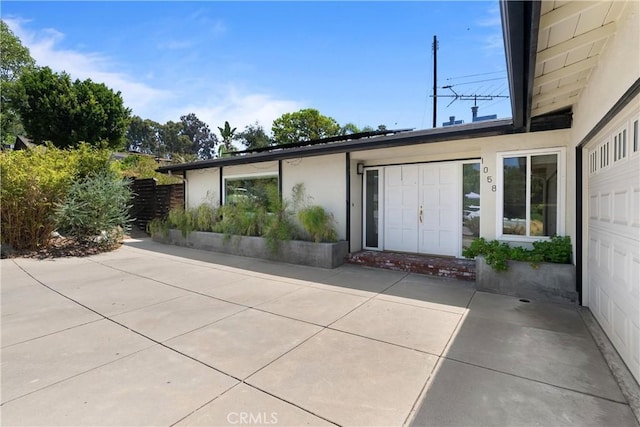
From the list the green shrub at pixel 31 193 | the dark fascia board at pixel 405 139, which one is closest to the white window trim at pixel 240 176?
the dark fascia board at pixel 405 139

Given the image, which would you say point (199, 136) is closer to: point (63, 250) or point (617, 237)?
point (63, 250)

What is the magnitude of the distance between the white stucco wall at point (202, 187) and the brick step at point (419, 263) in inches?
227

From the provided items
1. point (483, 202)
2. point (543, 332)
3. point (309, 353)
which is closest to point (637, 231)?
point (543, 332)

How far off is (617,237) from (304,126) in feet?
90.0

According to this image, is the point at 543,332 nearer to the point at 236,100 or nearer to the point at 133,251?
the point at 133,251

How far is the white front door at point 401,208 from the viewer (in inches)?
290

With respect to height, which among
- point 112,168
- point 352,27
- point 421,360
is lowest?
point 421,360

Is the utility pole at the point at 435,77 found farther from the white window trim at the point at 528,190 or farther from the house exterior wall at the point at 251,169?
the white window trim at the point at 528,190

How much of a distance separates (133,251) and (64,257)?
1630mm

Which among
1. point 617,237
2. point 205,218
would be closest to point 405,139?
point 617,237

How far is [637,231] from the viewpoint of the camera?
8.32ft

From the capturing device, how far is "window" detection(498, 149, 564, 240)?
531 centimetres

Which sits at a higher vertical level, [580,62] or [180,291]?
[580,62]

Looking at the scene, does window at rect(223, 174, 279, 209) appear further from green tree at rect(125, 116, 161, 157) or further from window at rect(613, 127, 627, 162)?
green tree at rect(125, 116, 161, 157)
